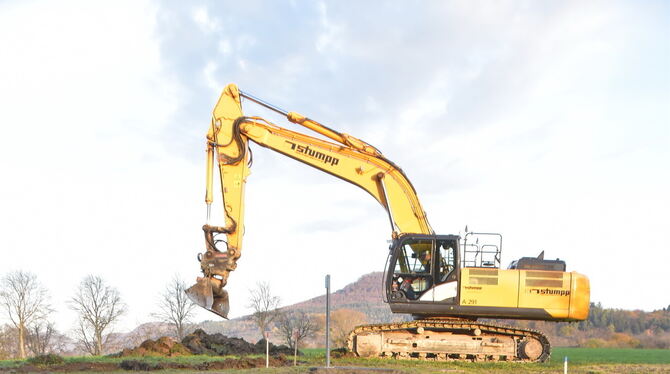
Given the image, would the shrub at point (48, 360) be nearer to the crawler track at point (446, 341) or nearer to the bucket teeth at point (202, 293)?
the bucket teeth at point (202, 293)

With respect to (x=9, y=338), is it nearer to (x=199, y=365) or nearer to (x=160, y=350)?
(x=160, y=350)

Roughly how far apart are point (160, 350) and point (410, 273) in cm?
806

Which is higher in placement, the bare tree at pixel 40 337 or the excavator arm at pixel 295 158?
the excavator arm at pixel 295 158

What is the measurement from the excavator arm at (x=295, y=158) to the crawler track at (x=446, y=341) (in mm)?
2976

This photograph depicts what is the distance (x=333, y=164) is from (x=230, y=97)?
3968 millimetres

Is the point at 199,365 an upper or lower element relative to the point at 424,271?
lower

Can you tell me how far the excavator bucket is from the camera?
2061 cm

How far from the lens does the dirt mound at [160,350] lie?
70.8ft

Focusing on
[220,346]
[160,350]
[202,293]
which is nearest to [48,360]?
[160,350]

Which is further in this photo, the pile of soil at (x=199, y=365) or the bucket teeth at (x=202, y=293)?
the bucket teeth at (x=202, y=293)

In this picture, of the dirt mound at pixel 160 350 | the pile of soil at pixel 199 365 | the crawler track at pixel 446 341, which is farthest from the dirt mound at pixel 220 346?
the pile of soil at pixel 199 365

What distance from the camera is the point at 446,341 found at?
2166 centimetres

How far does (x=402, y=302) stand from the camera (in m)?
21.0

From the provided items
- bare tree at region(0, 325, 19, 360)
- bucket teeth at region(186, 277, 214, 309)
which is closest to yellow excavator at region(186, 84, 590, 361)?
bucket teeth at region(186, 277, 214, 309)
